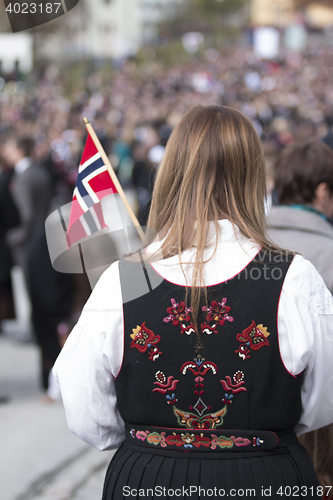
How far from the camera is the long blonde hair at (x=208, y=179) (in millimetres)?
1502

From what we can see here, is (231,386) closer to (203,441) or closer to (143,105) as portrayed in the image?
(203,441)

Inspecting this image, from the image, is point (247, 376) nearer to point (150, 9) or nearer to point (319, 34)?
point (319, 34)

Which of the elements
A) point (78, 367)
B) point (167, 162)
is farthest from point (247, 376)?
A: point (167, 162)

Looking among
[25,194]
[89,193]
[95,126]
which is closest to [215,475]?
[89,193]

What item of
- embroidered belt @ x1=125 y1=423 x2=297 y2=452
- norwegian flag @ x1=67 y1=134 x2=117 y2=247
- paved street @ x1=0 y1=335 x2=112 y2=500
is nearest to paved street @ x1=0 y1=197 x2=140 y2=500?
paved street @ x1=0 y1=335 x2=112 y2=500

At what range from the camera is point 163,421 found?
1.50 m

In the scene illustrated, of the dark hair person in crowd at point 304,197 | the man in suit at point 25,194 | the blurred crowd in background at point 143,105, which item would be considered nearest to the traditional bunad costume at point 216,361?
the blurred crowd in background at point 143,105

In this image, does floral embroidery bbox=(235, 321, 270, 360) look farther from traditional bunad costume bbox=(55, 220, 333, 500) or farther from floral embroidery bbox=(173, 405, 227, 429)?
floral embroidery bbox=(173, 405, 227, 429)

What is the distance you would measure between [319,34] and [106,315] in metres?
80.5

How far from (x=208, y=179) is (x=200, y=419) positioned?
0.61 metres

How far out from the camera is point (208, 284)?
4.78ft

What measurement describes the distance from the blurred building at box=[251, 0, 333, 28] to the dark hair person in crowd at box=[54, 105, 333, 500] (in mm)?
82825

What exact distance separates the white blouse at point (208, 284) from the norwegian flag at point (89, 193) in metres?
0.58

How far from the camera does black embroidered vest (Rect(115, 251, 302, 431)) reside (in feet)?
4.73
